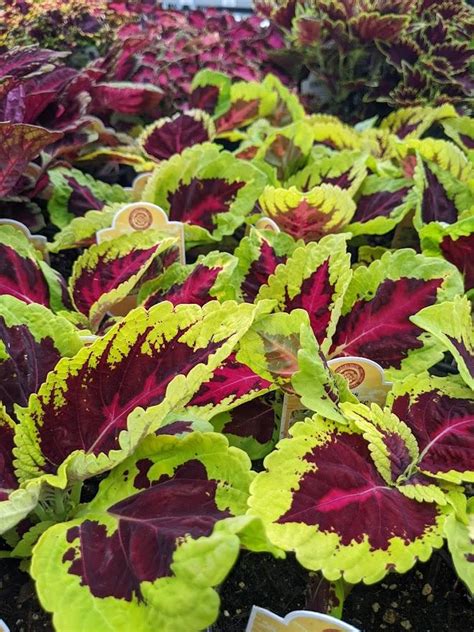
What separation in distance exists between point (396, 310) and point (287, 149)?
53 cm

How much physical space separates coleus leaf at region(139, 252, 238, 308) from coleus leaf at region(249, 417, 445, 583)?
0.69 feet

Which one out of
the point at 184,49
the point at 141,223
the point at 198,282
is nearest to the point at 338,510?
the point at 198,282

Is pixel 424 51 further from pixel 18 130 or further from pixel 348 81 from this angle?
pixel 18 130

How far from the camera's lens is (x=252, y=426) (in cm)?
71

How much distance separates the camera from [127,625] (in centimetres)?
45

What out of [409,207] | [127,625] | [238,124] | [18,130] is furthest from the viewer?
[238,124]

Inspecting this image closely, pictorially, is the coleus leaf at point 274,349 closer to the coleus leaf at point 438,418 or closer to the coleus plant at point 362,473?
the coleus plant at point 362,473

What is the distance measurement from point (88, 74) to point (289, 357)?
80cm

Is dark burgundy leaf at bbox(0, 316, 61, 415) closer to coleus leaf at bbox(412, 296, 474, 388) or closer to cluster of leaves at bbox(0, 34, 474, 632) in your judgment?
cluster of leaves at bbox(0, 34, 474, 632)

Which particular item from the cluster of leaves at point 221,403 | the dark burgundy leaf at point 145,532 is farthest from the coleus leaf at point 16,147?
the dark burgundy leaf at point 145,532

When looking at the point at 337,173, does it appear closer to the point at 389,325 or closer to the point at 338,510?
the point at 389,325

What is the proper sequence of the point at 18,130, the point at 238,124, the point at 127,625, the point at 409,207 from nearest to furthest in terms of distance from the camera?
the point at 127,625 → the point at 18,130 → the point at 409,207 → the point at 238,124

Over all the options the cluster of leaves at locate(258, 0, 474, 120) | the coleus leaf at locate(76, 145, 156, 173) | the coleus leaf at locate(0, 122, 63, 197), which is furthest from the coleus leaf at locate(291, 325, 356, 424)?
the cluster of leaves at locate(258, 0, 474, 120)

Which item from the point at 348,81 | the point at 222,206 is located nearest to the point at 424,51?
the point at 348,81
